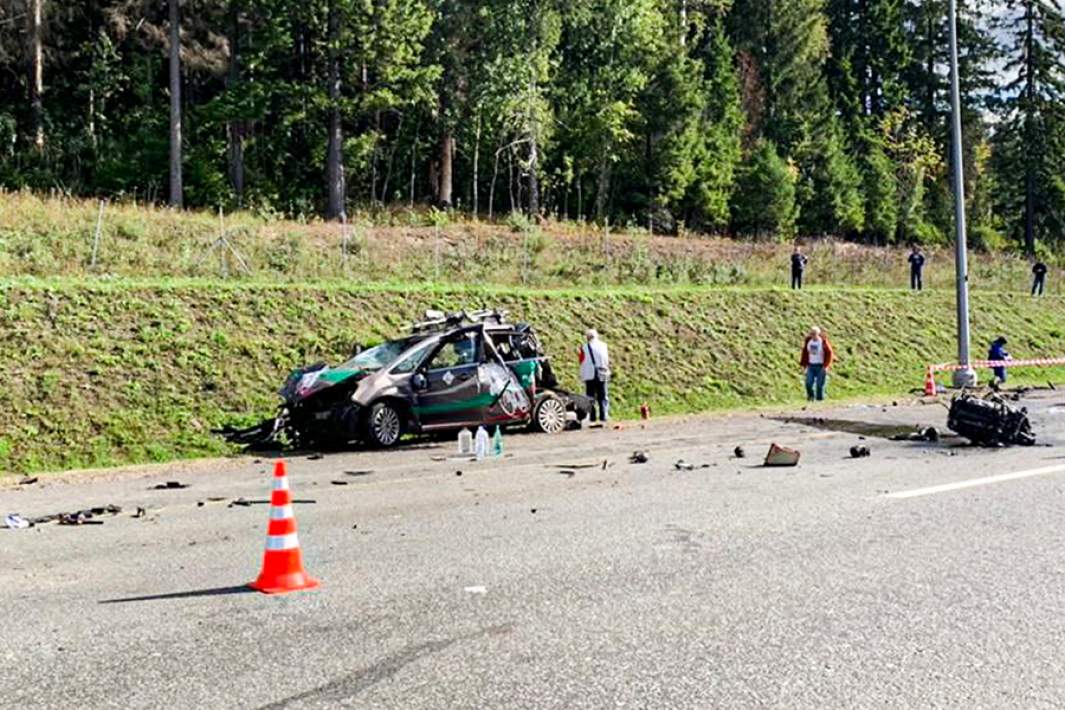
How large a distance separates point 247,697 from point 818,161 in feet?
195

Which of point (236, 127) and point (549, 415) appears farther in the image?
point (236, 127)

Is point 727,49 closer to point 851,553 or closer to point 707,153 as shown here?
point 707,153

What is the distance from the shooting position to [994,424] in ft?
42.2

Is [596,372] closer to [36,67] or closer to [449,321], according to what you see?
[449,321]

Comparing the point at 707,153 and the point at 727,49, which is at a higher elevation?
the point at 727,49

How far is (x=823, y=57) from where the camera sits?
64.1 m

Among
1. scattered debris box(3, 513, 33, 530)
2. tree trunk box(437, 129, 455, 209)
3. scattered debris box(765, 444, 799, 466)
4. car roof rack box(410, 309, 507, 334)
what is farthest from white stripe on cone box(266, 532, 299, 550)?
tree trunk box(437, 129, 455, 209)

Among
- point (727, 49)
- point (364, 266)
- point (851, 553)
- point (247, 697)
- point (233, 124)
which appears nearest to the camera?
point (247, 697)

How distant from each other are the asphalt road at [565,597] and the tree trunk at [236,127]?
32.8m

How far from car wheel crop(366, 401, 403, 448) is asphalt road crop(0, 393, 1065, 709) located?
11.8 ft

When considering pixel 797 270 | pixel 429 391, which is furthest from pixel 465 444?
pixel 797 270

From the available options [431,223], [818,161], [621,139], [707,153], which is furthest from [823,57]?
[431,223]

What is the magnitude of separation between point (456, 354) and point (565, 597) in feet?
33.0

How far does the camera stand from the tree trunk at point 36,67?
38.6 m
